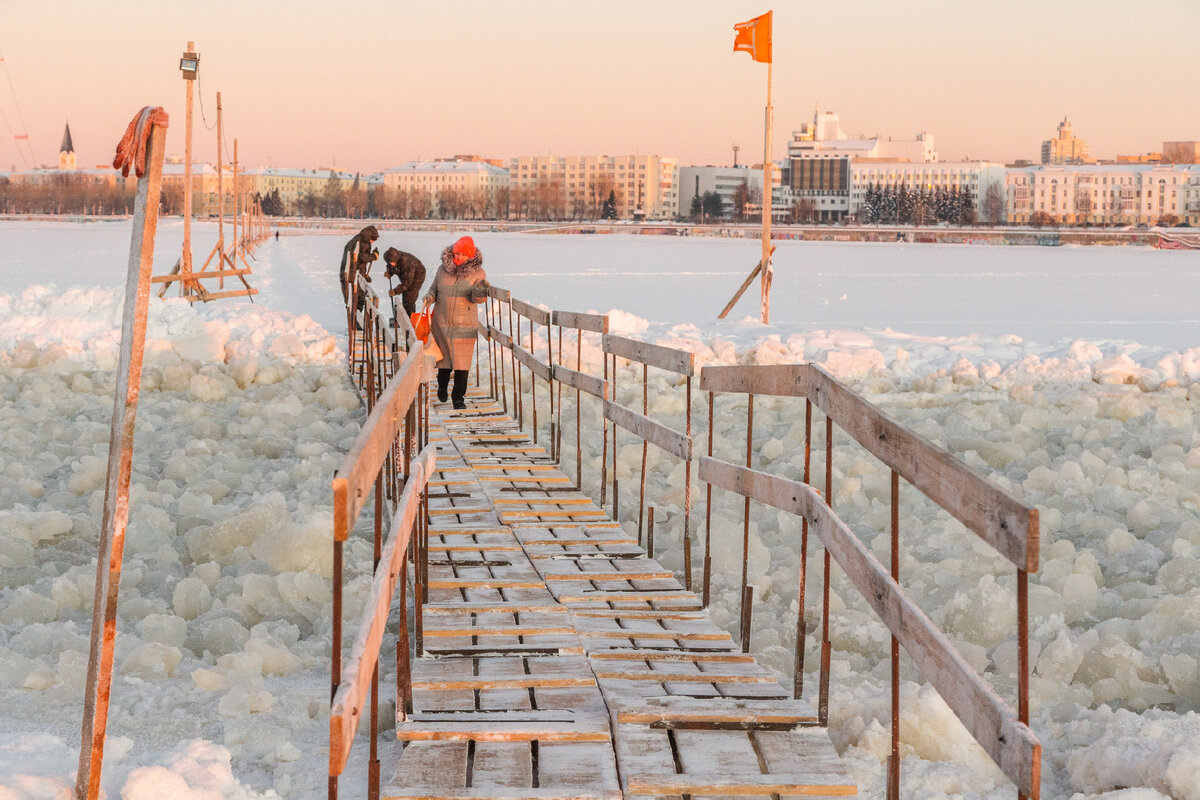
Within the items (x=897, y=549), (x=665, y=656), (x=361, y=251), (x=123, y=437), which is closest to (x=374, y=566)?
(x=123, y=437)

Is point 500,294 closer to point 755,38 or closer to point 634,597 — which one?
point 634,597

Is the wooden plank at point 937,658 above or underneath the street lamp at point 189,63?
underneath

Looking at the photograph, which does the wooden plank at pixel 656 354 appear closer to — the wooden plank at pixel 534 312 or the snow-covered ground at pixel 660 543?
the snow-covered ground at pixel 660 543

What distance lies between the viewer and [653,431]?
6.82 metres

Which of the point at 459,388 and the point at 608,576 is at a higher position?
the point at 459,388

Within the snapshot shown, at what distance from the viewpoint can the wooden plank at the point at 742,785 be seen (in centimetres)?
362

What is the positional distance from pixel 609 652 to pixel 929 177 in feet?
602

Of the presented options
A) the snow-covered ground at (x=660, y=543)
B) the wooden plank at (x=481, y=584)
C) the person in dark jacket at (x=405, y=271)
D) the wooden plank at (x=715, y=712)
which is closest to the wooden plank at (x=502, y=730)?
the wooden plank at (x=715, y=712)

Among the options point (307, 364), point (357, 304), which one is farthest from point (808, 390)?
point (307, 364)

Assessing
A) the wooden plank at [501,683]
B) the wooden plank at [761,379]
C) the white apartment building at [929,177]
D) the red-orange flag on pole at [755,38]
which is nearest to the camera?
the wooden plank at [501,683]

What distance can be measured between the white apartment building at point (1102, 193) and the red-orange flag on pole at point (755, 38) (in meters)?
163

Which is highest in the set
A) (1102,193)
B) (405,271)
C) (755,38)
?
(1102,193)

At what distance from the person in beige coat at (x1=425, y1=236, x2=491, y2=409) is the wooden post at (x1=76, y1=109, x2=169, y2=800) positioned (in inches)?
296

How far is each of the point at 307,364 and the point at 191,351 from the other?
55.8 inches
